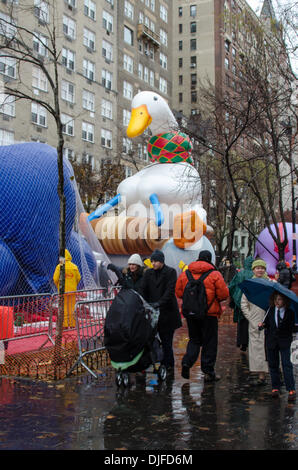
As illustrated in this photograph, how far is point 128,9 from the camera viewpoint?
46094 mm

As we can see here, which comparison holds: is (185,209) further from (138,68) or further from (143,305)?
(138,68)

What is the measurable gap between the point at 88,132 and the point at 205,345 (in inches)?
1321

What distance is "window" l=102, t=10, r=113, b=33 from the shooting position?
41.9 metres

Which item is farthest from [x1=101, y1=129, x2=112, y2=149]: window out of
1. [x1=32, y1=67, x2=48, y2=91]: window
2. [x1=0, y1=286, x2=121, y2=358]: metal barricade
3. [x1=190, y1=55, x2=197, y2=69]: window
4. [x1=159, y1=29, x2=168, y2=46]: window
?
[x1=0, y1=286, x2=121, y2=358]: metal barricade

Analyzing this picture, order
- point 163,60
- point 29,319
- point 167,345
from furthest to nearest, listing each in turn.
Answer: point 163,60, point 29,319, point 167,345

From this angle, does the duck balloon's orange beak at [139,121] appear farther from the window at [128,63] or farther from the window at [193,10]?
the window at [193,10]

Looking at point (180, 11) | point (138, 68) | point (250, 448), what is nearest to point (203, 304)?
point (250, 448)

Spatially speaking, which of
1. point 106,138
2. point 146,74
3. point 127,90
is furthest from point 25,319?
point 146,74

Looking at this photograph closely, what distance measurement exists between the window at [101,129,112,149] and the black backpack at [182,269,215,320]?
114ft

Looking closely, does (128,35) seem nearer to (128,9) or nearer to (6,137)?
(128,9)

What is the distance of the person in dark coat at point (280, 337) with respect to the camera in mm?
6254

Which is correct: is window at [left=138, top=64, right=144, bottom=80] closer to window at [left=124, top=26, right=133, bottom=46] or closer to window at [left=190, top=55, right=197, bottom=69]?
window at [left=124, top=26, right=133, bottom=46]

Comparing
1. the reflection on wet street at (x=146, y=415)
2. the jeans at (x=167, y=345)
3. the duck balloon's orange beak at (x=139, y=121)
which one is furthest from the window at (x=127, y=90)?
the reflection on wet street at (x=146, y=415)

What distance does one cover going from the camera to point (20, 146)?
13367mm
